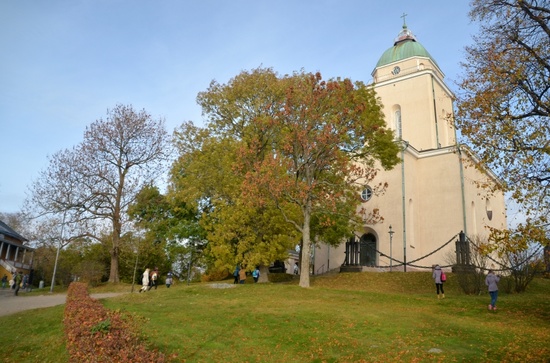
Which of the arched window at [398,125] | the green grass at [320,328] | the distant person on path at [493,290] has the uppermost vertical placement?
the arched window at [398,125]

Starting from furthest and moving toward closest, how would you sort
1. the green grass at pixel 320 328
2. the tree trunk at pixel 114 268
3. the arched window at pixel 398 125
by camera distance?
1. the arched window at pixel 398 125
2. the tree trunk at pixel 114 268
3. the green grass at pixel 320 328

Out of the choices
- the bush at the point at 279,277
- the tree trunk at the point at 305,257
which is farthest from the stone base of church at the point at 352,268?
the tree trunk at the point at 305,257

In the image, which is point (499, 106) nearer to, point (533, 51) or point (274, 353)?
point (533, 51)

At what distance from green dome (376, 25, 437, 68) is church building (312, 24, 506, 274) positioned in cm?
8

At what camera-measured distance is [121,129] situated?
28922 millimetres

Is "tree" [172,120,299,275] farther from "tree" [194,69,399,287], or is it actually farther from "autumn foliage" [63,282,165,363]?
"autumn foliage" [63,282,165,363]

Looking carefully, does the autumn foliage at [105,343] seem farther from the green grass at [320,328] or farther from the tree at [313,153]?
the tree at [313,153]

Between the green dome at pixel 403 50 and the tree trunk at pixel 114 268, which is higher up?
the green dome at pixel 403 50

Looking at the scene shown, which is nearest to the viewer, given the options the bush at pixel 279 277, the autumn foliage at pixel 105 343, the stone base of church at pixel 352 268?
the autumn foliage at pixel 105 343

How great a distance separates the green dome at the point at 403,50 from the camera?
3503 cm

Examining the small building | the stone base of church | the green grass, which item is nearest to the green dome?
the stone base of church

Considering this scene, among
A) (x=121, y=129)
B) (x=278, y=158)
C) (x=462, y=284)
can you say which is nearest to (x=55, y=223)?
(x=121, y=129)

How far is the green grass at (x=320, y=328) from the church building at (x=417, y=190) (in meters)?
11.6

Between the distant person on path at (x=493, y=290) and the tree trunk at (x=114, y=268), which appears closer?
the distant person on path at (x=493, y=290)
